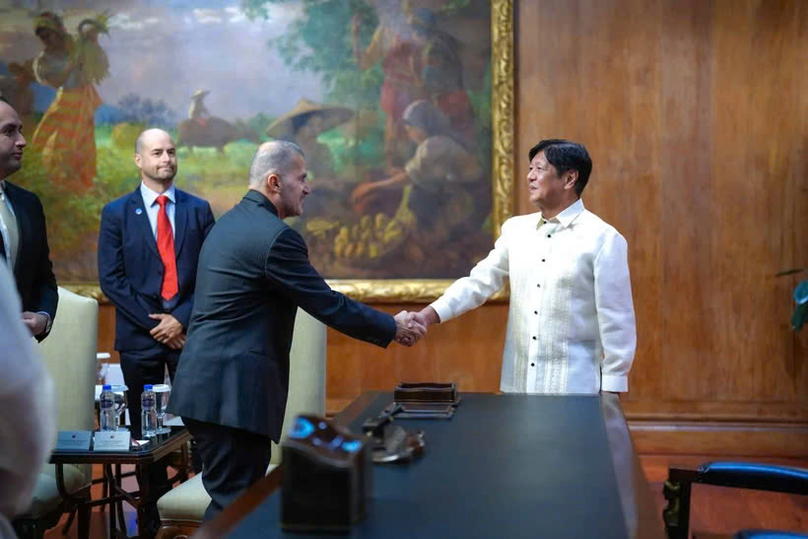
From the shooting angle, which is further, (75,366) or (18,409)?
(75,366)

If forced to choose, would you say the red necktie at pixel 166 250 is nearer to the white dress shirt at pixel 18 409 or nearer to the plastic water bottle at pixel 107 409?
the plastic water bottle at pixel 107 409

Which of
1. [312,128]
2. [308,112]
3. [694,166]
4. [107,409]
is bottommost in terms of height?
[107,409]

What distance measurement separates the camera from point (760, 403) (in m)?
6.10

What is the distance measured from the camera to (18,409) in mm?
1386

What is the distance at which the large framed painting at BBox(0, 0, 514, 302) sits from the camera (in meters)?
6.19

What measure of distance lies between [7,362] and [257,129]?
16.6 ft

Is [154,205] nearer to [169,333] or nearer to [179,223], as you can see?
[179,223]

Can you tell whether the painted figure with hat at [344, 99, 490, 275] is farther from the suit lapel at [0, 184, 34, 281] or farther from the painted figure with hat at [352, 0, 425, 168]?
the suit lapel at [0, 184, 34, 281]

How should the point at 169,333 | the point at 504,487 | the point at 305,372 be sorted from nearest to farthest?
the point at 504,487
the point at 305,372
the point at 169,333

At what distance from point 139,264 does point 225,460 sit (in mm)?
1961

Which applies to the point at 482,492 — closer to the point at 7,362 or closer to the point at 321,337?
the point at 7,362

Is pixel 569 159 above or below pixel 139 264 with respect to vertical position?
above

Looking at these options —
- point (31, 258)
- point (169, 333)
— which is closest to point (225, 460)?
point (31, 258)

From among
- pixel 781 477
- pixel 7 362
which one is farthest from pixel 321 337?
pixel 7 362
